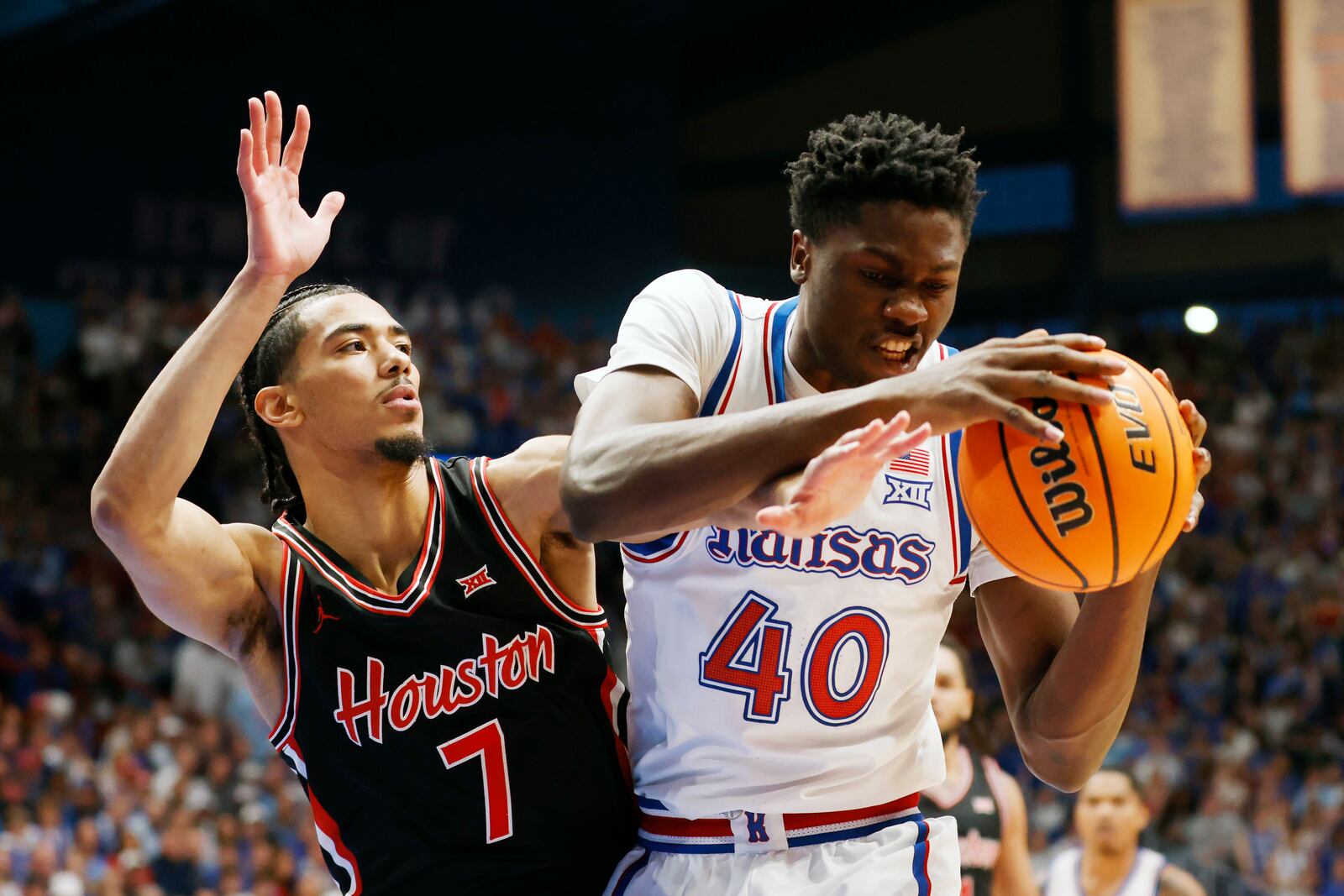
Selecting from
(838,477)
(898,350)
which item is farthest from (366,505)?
(838,477)

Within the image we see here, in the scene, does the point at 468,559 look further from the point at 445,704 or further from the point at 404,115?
the point at 404,115

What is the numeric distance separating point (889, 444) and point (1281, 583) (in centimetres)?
1062

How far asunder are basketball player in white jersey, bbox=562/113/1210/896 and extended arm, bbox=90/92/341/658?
733mm

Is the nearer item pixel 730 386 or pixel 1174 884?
pixel 730 386

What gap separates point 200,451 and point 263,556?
329 mm

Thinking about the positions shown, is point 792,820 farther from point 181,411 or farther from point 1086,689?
point 181,411

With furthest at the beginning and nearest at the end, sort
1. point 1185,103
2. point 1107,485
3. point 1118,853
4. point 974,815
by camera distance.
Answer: point 1185,103
point 1118,853
point 974,815
point 1107,485

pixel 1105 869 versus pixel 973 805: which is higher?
pixel 973 805

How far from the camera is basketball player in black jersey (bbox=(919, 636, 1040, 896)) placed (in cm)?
463

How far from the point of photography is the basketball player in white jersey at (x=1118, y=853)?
5441 millimetres

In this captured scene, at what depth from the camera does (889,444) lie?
1.90 m

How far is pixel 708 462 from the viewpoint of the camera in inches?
78.8

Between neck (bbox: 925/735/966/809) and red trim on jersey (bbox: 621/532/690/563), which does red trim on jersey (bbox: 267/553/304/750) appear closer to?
red trim on jersey (bbox: 621/532/690/563)

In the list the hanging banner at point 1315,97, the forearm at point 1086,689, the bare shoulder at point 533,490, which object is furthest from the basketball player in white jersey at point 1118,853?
the hanging banner at point 1315,97
